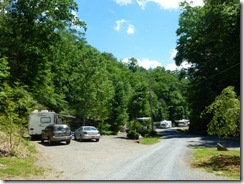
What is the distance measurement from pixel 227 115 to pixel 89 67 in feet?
106

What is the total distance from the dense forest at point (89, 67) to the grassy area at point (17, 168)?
93.1 inches

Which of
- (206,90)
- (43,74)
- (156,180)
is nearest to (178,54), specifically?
(206,90)

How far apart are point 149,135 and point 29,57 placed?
21.0 meters

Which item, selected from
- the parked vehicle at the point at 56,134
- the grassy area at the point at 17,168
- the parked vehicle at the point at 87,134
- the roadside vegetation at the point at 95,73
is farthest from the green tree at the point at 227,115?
the parked vehicle at the point at 87,134

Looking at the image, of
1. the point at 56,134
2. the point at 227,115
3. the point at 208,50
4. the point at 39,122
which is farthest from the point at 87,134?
the point at 208,50

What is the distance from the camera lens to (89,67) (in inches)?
1746

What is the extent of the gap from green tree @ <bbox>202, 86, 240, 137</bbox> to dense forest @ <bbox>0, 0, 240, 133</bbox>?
900cm

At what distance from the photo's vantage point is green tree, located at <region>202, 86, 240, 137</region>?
1331 centimetres

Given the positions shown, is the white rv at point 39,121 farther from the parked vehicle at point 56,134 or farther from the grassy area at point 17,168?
the grassy area at point 17,168

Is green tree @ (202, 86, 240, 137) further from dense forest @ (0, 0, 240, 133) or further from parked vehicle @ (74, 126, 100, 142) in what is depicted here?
parked vehicle @ (74, 126, 100, 142)

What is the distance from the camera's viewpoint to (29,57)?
2795 centimetres

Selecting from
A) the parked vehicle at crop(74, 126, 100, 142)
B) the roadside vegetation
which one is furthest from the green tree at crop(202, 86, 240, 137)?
the parked vehicle at crop(74, 126, 100, 142)

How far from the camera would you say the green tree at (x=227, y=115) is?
1331 centimetres

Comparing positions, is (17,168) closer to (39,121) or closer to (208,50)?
(39,121)
